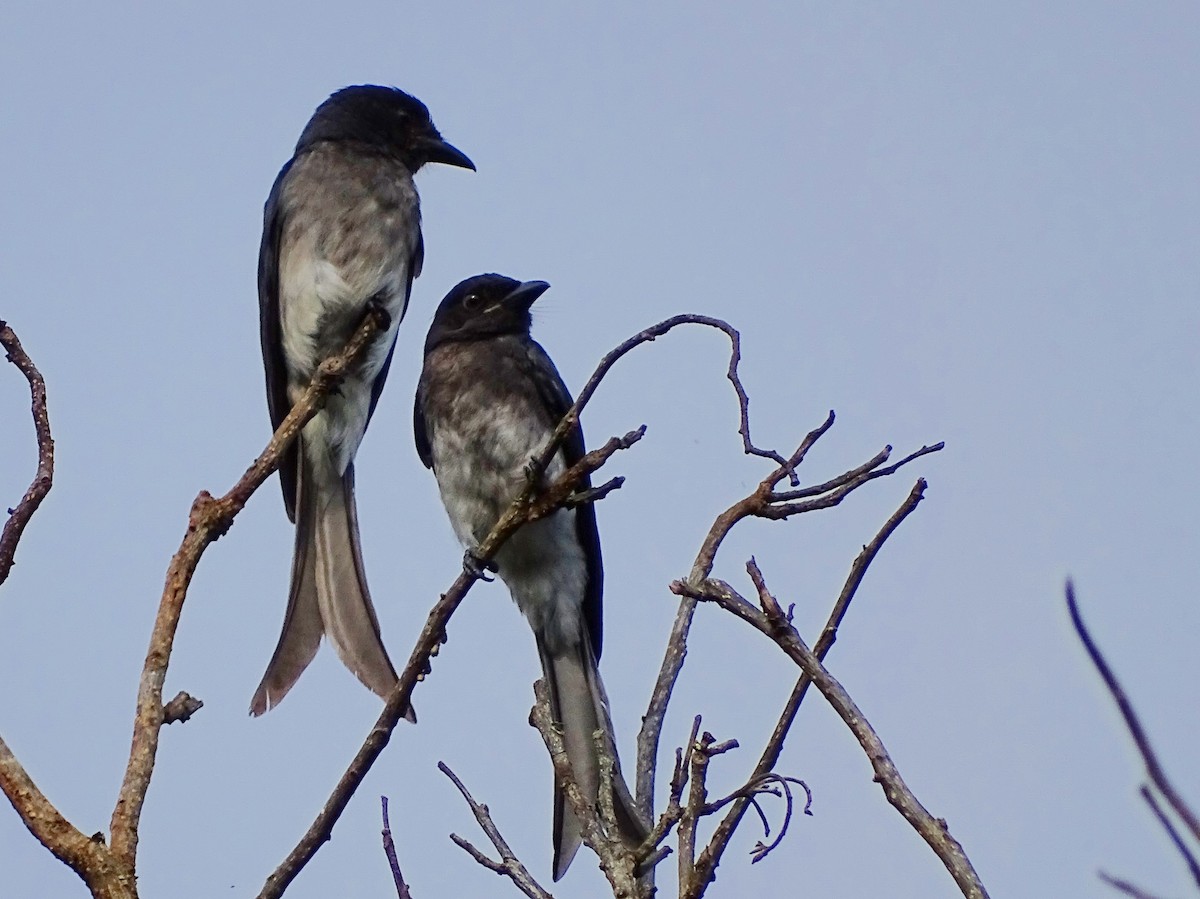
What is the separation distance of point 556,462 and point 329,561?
1077mm

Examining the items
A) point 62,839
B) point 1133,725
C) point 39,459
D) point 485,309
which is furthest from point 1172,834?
point 485,309

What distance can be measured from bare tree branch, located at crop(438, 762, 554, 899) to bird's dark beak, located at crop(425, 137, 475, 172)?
3.55 meters

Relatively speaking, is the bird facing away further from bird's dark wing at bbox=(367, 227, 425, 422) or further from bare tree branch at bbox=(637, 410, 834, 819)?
bare tree branch at bbox=(637, 410, 834, 819)

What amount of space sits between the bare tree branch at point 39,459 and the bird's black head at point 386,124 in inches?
134

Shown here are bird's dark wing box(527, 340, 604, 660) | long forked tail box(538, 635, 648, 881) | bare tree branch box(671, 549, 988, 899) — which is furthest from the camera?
bird's dark wing box(527, 340, 604, 660)

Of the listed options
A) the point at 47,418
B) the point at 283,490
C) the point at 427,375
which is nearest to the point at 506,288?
the point at 427,375

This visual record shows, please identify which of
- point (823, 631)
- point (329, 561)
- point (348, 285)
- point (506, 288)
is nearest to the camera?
point (823, 631)

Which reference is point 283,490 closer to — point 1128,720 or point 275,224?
point 275,224

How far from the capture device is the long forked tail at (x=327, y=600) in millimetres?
4402

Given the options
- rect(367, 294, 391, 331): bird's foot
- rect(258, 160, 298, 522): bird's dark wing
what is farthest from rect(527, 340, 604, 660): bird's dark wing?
rect(258, 160, 298, 522): bird's dark wing

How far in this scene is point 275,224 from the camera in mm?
5840

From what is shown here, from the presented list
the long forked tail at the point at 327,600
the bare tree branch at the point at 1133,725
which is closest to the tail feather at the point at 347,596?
the long forked tail at the point at 327,600

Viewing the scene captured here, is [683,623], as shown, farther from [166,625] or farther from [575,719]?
[575,719]

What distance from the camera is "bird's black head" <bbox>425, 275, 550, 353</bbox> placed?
6.21m
